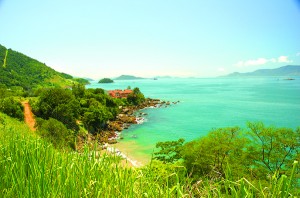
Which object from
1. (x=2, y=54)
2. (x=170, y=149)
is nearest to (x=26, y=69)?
(x=2, y=54)

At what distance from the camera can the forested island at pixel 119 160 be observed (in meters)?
2.53

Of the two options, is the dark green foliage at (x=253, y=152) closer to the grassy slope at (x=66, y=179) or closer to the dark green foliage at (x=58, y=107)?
the grassy slope at (x=66, y=179)

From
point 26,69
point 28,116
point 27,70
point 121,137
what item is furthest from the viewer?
point 26,69

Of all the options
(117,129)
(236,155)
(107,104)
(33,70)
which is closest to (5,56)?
(33,70)

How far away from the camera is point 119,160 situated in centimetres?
332

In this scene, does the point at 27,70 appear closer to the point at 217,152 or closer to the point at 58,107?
the point at 58,107

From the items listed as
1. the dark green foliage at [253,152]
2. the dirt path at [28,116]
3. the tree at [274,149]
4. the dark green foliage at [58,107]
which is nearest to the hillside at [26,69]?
the dirt path at [28,116]

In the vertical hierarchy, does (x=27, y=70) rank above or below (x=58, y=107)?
above

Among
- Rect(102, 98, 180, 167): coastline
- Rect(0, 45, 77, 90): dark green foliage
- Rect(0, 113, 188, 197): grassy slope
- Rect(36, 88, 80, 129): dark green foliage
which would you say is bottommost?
Rect(102, 98, 180, 167): coastline

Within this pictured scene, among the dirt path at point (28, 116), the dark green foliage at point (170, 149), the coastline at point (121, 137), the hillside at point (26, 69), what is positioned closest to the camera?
the dark green foliage at point (170, 149)

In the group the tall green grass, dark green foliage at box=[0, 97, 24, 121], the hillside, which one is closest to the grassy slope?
the tall green grass

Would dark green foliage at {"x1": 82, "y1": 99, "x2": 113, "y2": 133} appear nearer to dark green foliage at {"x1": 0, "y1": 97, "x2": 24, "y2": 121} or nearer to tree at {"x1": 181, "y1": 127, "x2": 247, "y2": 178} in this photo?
dark green foliage at {"x1": 0, "y1": 97, "x2": 24, "y2": 121}

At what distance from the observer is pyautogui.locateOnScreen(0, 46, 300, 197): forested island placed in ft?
8.30

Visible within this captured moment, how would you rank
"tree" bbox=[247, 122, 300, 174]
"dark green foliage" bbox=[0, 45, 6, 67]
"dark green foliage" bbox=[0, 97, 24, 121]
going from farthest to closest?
"dark green foliage" bbox=[0, 45, 6, 67] → "dark green foliage" bbox=[0, 97, 24, 121] → "tree" bbox=[247, 122, 300, 174]
